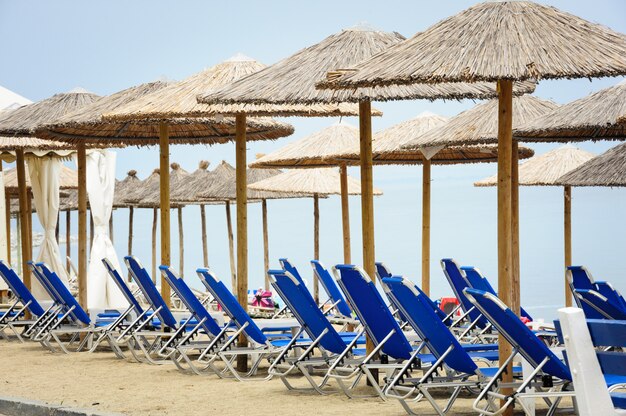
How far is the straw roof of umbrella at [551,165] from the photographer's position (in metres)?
14.5

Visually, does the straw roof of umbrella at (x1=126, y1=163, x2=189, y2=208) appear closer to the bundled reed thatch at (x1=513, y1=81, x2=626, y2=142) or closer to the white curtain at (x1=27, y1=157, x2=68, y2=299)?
the white curtain at (x1=27, y1=157, x2=68, y2=299)

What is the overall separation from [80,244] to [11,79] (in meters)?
32.5

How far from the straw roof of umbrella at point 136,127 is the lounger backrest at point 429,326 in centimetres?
344

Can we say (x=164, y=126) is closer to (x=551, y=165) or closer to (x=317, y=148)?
(x=317, y=148)

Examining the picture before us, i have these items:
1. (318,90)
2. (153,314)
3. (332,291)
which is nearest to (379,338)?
(318,90)

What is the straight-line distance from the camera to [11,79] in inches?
1630

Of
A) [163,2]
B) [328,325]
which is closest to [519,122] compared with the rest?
[328,325]

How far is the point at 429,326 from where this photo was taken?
5.75 meters

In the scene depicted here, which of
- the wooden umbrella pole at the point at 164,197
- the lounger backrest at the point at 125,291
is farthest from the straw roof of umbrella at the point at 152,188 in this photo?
the lounger backrest at the point at 125,291

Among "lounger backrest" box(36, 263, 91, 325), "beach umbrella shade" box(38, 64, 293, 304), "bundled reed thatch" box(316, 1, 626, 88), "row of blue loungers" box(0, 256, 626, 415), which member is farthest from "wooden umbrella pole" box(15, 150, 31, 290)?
"bundled reed thatch" box(316, 1, 626, 88)

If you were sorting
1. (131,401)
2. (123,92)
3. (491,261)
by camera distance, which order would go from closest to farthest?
(131,401), (123,92), (491,261)

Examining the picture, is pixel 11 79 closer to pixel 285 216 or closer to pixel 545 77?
pixel 285 216

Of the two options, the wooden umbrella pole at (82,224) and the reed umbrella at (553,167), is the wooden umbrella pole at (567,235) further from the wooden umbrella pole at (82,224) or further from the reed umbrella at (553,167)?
the wooden umbrella pole at (82,224)

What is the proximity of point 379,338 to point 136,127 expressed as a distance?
5.57 metres
